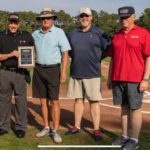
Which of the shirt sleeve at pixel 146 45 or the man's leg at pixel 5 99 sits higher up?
the shirt sleeve at pixel 146 45

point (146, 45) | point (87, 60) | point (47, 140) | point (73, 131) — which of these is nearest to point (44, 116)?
point (47, 140)

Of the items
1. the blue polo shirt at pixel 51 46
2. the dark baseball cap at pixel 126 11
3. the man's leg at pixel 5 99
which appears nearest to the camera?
the dark baseball cap at pixel 126 11

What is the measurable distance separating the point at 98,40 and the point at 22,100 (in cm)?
166

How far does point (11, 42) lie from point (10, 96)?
0.96m

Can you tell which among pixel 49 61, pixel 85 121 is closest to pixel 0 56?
pixel 49 61

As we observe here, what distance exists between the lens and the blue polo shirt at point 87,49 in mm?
7160

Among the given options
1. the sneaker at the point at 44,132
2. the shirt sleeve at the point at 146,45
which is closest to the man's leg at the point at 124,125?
the shirt sleeve at the point at 146,45

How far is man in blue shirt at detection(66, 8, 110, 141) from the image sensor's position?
7148 millimetres

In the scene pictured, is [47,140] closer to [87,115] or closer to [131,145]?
[131,145]

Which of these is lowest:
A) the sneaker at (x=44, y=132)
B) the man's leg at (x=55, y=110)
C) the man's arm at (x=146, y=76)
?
the sneaker at (x=44, y=132)

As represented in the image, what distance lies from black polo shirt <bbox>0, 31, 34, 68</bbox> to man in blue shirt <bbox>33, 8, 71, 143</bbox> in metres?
0.16

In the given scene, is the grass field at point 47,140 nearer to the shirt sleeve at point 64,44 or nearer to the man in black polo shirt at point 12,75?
the man in black polo shirt at point 12,75

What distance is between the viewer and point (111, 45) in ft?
22.8

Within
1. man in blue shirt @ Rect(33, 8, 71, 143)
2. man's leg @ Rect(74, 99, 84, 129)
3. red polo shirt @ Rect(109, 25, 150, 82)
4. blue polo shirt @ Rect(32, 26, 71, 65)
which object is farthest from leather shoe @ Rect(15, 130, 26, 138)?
red polo shirt @ Rect(109, 25, 150, 82)
